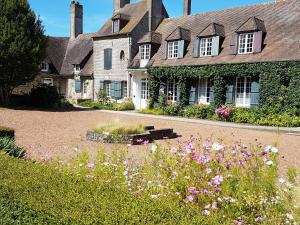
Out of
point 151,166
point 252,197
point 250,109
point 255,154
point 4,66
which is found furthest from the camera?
point 4,66

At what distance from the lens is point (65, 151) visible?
30.8 ft

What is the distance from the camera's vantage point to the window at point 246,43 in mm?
19656

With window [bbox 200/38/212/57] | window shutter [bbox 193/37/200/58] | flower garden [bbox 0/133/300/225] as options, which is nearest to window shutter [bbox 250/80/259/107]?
window [bbox 200/38/212/57]

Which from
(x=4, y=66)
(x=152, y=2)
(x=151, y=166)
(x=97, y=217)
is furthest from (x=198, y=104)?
(x=97, y=217)

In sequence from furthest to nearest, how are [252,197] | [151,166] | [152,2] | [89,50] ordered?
[89,50] → [152,2] → [151,166] → [252,197]

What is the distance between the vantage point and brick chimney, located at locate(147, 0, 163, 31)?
26.2 m

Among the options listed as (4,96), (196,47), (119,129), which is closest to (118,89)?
(196,47)

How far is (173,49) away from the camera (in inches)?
916

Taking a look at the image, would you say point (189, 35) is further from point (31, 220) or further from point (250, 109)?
point (31, 220)

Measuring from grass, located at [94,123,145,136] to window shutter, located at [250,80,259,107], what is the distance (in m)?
9.13

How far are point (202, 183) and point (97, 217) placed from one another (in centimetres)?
171

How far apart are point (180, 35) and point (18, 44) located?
10769 mm

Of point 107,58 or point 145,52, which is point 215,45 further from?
point 107,58

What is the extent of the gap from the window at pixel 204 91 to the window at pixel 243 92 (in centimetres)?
201
